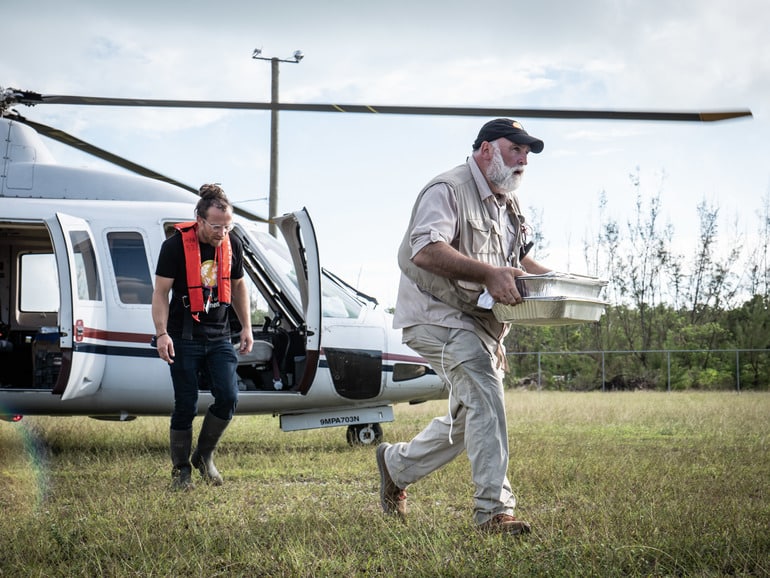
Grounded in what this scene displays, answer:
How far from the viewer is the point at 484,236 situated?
429 centimetres

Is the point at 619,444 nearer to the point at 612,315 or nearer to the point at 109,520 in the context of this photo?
the point at 109,520

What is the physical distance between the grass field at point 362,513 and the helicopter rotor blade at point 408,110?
81.2 inches

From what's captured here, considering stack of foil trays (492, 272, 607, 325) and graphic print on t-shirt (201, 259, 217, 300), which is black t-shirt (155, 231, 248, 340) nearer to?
graphic print on t-shirt (201, 259, 217, 300)

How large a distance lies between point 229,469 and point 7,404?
7.19 feet

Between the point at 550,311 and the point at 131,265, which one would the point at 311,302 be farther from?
the point at 550,311

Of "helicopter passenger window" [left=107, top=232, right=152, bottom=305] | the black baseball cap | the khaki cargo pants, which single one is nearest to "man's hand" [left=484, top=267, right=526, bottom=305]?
the khaki cargo pants

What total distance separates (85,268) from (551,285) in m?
4.82

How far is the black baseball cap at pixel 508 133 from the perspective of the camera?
4219mm

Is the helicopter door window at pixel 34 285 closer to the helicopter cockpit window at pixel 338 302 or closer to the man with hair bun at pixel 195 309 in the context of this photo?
the helicopter cockpit window at pixel 338 302

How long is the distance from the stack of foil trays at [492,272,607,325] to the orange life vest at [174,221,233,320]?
88.5 inches

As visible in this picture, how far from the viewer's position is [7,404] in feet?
24.3

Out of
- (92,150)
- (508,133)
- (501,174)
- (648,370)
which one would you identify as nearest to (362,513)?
(501,174)

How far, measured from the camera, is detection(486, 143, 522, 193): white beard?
4.26 m

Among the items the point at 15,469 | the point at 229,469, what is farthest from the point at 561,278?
the point at 15,469
